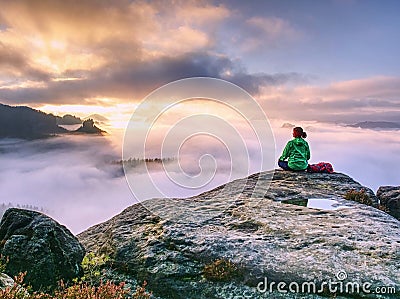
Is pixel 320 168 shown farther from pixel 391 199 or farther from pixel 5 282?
pixel 5 282

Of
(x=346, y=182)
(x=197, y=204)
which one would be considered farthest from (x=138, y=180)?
(x=346, y=182)

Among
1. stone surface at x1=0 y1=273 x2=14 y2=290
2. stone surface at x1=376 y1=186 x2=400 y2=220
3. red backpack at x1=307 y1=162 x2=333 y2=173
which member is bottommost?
stone surface at x1=0 y1=273 x2=14 y2=290

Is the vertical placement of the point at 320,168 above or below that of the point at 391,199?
above

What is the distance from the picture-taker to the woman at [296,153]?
61.7 ft

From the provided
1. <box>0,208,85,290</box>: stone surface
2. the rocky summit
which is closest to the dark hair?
the rocky summit

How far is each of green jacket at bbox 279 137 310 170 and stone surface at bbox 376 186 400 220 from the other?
4.33 metres

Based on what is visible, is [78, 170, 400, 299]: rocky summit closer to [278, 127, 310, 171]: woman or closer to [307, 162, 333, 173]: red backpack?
[278, 127, 310, 171]: woman

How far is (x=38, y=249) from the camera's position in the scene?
8461 mm

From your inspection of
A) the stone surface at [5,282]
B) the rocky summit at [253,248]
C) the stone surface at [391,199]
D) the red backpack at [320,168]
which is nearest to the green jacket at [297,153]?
the red backpack at [320,168]

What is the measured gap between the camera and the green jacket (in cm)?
1878

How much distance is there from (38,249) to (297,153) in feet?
47.0

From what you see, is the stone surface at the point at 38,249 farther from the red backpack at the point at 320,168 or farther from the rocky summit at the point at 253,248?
the red backpack at the point at 320,168

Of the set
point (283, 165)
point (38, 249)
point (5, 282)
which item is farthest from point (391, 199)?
point (5, 282)

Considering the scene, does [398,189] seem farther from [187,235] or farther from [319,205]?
[187,235]
